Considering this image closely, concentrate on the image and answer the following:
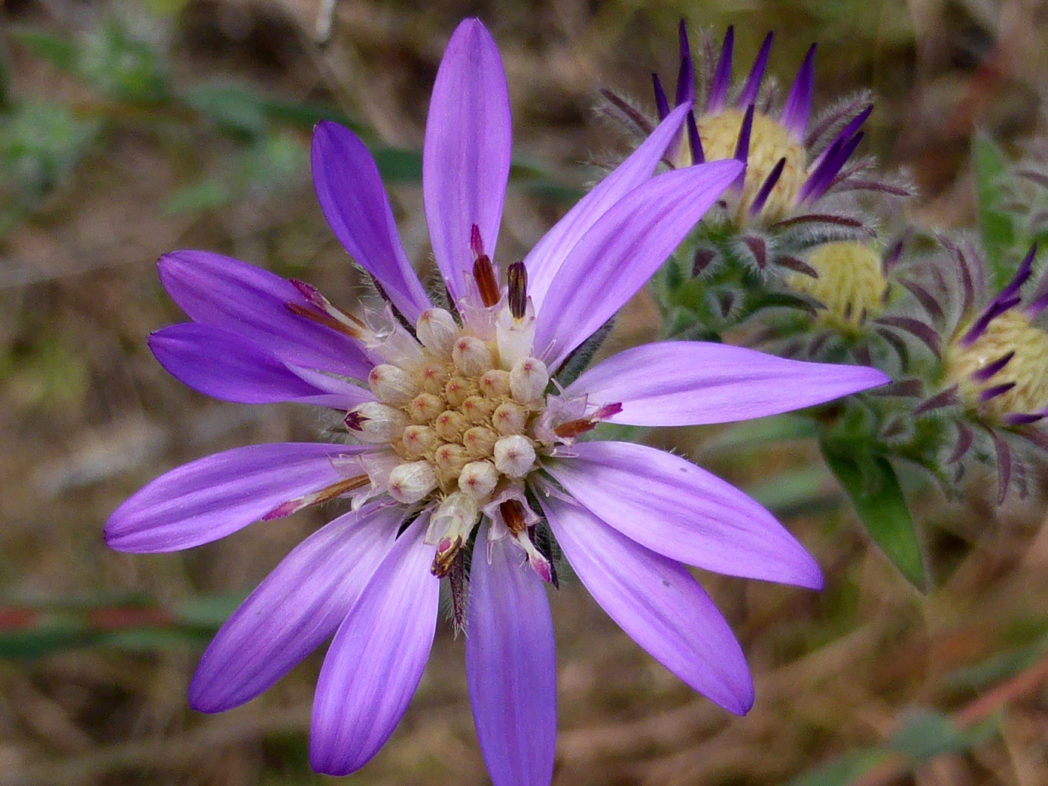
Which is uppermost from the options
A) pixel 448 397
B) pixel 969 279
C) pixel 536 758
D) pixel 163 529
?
pixel 969 279

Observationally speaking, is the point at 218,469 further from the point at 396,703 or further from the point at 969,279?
the point at 969,279

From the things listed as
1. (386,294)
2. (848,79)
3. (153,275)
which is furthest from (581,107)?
(386,294)

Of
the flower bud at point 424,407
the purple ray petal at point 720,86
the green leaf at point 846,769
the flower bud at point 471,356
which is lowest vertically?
the green leaf at point 846,769

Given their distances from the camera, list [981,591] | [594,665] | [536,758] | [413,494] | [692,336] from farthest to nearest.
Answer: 1. [594,665]
2. [981,591]
3. [692,336]
4. [413,494]
5. [536,758]

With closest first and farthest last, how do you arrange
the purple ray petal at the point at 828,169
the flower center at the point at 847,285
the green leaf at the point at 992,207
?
the purple ray petal at the point at 828,169
the flower center at the point at 847,285
the green leaf at the point at 992,207

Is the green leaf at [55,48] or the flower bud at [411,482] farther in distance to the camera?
the green leaf at [55,48]

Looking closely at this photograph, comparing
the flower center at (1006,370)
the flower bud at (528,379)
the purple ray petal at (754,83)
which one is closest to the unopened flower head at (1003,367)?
the flower center at (1006,370)

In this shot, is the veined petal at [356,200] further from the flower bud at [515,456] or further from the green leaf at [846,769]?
the green leaf at [846,769]
